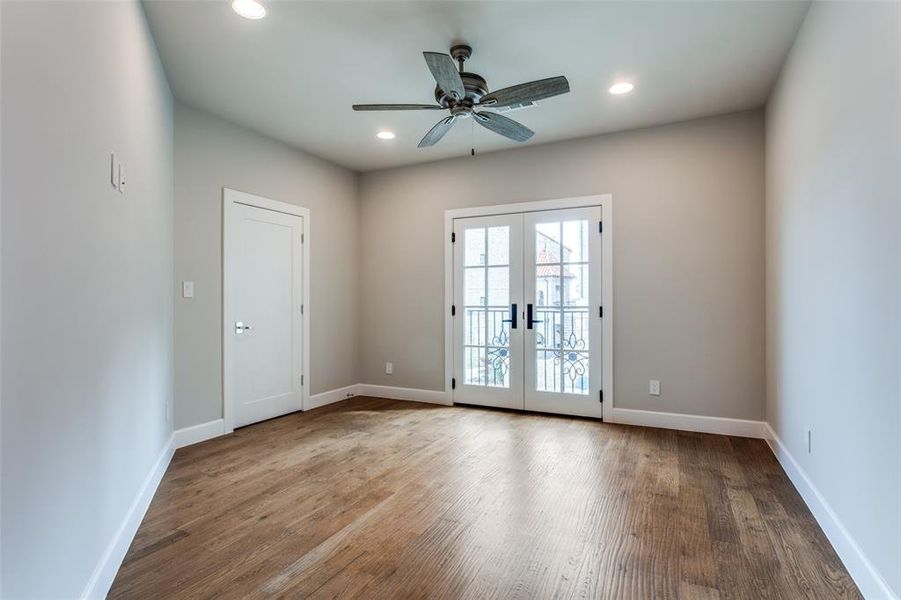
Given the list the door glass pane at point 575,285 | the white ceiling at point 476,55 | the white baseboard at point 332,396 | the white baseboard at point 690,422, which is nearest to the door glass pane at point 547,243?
the door glass pane at point 575,285

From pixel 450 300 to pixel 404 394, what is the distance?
1232mm

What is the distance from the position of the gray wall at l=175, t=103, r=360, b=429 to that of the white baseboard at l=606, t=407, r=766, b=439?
10.1ft

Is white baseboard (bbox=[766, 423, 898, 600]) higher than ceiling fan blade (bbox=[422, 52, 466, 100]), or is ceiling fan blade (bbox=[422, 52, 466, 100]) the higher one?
ceiling fan blade (bbox=[422, 52, 466, 100])

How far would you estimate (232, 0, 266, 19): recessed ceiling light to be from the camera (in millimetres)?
2493

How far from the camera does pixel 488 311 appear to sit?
5004mm

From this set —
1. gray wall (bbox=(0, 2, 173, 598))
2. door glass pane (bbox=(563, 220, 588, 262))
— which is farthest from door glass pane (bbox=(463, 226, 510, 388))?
gray wall (bbox=(0, 2, 173, 598))

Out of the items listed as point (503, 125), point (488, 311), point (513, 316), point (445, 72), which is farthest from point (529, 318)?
point (445, 72)

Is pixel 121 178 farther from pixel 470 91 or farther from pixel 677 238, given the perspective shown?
pixel 677 238

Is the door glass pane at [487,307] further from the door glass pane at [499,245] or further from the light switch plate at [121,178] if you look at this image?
the light switch plate at [121,178]

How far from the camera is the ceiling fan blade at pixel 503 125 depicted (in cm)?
323

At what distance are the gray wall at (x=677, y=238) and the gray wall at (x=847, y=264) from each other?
738 millimetres

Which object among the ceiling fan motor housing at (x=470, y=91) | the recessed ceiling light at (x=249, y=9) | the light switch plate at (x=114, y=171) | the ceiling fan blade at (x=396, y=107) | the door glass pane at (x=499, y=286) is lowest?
the door glass pane at (x=499, y=286)

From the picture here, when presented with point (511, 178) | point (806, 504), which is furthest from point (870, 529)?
point (511, 178)

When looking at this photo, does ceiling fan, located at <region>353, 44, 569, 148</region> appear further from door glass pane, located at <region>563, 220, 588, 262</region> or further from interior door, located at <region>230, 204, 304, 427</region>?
interior door, located at <region>230, 204, 304, 427</region>
